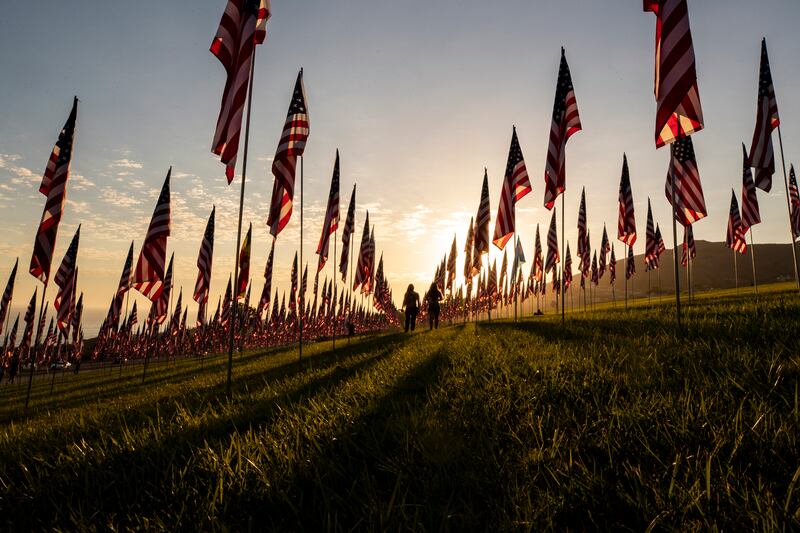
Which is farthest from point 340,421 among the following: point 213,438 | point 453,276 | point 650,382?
point 453,276

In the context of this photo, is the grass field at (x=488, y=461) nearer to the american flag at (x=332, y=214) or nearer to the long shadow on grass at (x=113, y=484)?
the long shadow on grass at (x=113, y=484)

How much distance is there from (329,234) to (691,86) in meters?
13.2

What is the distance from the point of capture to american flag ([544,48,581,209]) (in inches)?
490

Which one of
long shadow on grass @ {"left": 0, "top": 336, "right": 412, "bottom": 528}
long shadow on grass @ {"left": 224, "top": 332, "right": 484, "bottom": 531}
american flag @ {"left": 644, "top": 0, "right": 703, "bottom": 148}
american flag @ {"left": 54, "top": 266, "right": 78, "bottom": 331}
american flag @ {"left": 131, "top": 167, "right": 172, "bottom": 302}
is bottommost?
long shadow on grass @ {"left": 0, "top": 336, "right": 412, "bottom": 528}

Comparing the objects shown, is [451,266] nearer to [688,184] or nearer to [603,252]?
[603,252]

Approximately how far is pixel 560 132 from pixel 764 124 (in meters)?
7.66

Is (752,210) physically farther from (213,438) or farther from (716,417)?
(213,438)

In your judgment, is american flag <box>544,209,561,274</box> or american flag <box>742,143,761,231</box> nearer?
american flag <box>742,143,761,231</box>

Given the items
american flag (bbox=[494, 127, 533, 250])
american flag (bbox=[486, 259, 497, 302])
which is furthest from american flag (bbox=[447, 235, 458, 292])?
american flag (bbox=[494, 127, 533, 250])

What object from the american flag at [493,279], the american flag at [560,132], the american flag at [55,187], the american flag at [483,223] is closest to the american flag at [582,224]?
Answer: the american flag at [493,279]

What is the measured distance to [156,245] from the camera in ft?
48.1

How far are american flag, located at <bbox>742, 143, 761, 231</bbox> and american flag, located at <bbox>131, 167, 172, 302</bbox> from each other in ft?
96.4

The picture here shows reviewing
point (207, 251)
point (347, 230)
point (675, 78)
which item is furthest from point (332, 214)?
point (675, 78)

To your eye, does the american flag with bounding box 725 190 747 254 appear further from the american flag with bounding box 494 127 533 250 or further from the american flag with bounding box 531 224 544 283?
the american flag with bounding box 494 127 533 250
